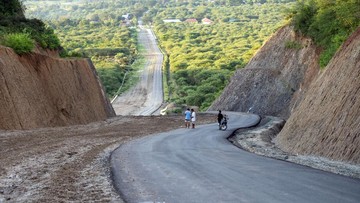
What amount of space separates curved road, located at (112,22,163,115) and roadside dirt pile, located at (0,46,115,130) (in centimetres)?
3240

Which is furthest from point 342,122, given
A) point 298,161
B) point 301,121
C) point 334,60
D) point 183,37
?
point 183,37

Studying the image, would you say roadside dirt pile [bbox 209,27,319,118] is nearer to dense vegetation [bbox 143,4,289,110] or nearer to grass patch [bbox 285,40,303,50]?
grass patch [bbox 285,40,303,50]

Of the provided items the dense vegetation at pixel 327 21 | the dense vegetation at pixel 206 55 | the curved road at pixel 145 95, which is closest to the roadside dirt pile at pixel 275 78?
the dense vegetation at pixel 327 21

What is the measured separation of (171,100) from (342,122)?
64432 millimetres

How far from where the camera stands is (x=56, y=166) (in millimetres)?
15773

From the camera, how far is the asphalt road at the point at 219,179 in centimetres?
1105

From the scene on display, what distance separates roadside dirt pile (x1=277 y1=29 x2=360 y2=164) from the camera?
17500mm

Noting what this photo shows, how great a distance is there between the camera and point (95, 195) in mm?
11594

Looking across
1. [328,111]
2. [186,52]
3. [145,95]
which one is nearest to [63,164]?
[328,111]

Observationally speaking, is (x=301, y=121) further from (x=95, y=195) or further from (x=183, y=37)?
(x=183, y=37)

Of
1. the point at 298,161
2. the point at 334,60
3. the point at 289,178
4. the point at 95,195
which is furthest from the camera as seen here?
the point at 334,60

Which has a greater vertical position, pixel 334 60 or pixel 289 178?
pixel 334 60

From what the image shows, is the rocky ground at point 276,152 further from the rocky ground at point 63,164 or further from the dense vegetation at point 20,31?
the dense vegetation at point 20,31

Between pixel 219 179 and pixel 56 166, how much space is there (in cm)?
540
